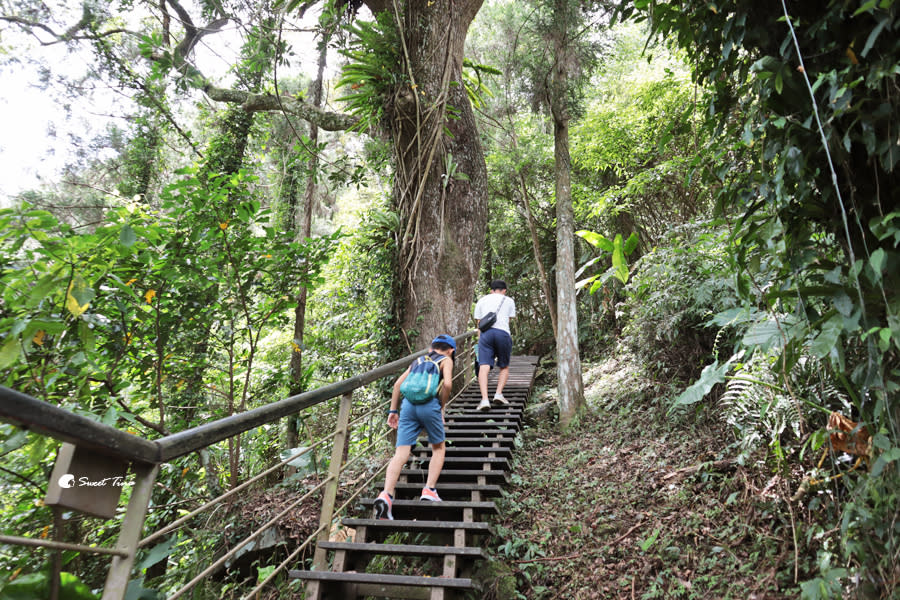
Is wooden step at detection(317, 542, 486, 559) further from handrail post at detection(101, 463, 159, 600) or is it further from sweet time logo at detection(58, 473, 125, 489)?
sweet time logo at detection(58, 473, 125, 489)

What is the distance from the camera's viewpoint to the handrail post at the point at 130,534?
128 cm

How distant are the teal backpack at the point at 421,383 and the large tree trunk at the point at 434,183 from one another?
1.91 m

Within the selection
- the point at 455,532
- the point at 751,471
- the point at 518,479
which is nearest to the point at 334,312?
the point at 518,479

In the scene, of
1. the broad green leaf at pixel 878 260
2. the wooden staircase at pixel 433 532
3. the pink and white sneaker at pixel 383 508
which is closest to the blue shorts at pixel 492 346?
the wooden staircase at pixel 433 532

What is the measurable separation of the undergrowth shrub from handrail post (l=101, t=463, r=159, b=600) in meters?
4.69

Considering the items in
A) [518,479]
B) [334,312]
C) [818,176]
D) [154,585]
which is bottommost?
[154,585]

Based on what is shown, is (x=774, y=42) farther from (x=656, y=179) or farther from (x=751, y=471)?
(x=656, y=179)

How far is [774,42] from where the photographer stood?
1.97 meters

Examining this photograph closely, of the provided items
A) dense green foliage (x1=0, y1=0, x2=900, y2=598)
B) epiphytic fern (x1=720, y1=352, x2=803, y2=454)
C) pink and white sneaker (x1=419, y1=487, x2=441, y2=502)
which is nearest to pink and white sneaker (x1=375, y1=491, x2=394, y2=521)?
pink and white sneaker (x1=419, y1=487, x2=441, y2=502)

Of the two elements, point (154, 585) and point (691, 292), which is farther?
point (691, 292)

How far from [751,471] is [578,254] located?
902 centimetres

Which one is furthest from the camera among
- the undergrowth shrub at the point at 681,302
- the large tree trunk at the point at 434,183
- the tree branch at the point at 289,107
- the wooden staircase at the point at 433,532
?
the tree branch at the point at 289,107

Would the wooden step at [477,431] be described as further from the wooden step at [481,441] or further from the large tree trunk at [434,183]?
the large tree trunk at [434,183]

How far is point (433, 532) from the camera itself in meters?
2.96
